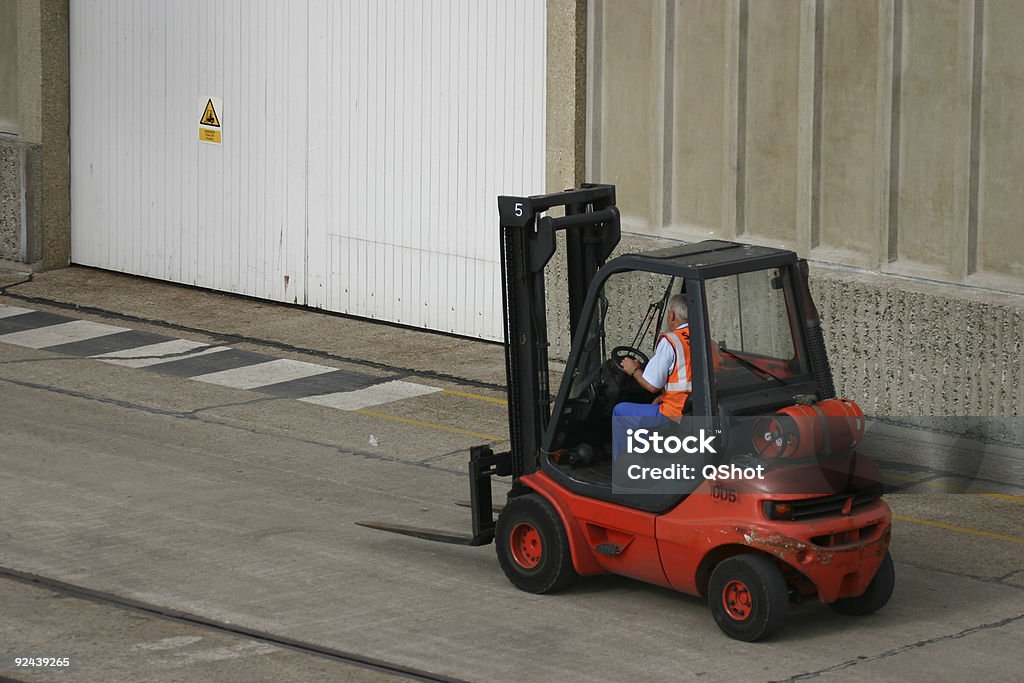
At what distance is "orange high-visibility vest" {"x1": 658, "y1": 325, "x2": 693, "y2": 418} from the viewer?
902 cm

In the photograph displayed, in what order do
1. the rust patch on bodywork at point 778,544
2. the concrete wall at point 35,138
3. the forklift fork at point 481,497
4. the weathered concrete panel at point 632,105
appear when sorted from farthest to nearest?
the concrete wall at point 35,138, the weathered concrete panel at point 632,105, the forklift fork at point 481,497, the rust patch on bodywork at point 778,544

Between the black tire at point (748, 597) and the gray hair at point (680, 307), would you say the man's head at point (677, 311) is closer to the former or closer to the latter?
the gray hair at point (680, 307)

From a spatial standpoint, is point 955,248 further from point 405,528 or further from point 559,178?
point 405,528

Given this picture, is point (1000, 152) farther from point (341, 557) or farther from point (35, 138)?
point (35, 138)

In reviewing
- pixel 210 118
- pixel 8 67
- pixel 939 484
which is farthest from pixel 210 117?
pixel 939 484

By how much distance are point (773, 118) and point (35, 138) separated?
28.7 feet

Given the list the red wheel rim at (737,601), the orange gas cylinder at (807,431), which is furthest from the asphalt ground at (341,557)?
the orange gas cylinder at (807,431)

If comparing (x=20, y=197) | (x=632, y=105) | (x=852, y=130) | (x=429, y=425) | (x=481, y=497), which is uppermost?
(x=632, y=105)

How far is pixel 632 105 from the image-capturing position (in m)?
15.1

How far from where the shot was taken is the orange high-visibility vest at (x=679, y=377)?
9.02 metres

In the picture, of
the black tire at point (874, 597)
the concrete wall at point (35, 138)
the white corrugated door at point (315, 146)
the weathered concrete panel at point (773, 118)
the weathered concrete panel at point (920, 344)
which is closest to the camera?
the black tire at point (874, 597)

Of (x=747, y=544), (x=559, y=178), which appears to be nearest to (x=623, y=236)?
(x=559, y=178)

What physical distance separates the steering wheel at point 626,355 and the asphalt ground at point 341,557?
133 cm

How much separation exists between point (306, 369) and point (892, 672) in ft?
25.6
